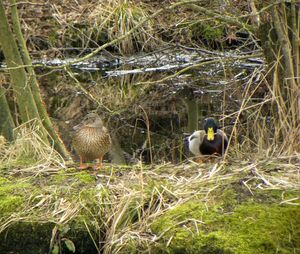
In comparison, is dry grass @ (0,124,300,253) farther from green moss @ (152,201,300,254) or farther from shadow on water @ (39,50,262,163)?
shadow on water @ (39,50,262,163)

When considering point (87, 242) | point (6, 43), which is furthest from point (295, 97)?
point (6, 43)

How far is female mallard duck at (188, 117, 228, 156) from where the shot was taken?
632cm

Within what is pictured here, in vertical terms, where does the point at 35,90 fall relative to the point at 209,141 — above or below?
above

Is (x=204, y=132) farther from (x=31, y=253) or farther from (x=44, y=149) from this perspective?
(x=31, y=253)

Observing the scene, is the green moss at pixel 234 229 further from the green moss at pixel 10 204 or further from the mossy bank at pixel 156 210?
the green moss at pixel 10 204

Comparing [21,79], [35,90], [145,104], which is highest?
[21,79]

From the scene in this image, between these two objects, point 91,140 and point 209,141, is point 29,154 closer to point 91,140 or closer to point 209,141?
point 91,140

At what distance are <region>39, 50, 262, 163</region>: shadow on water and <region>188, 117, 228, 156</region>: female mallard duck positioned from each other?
762mm

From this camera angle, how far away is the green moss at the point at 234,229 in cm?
366

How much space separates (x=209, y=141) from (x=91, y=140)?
134cm

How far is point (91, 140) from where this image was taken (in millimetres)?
5445

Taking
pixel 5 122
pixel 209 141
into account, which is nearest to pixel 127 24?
pixel 5 122

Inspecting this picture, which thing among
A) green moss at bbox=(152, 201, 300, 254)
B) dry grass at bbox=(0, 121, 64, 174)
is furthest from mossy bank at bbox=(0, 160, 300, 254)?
dry grass at bbox=(0, 121, 64, 174)

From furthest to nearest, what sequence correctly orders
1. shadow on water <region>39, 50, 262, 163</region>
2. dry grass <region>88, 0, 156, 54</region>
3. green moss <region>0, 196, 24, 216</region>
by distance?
1. dry grass <region>88, 0, 156, 54</region>
2. shadow on water <region>39, 50, 262, 163</region>
3. green moss <region>0, 196, 24, 216</region>
